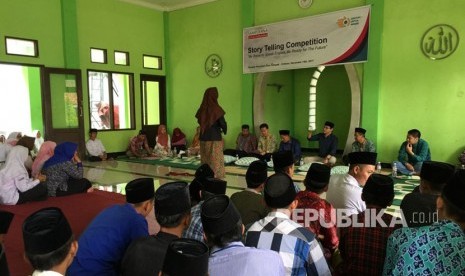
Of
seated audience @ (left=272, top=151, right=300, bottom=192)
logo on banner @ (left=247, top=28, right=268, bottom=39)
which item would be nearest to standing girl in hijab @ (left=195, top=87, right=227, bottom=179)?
seated audience @ (left=272, top=151, right=300, bottom=192)

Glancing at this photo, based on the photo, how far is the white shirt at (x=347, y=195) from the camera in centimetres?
240

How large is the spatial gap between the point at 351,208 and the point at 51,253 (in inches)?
72.7

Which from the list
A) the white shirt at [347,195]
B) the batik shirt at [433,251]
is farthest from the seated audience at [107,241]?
the white shirt at [347,195]

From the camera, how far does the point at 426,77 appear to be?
5.84 m

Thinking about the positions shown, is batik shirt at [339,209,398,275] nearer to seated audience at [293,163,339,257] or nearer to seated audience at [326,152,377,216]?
seated audience at [293,163,339,257]

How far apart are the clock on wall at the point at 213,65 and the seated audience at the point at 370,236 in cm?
704

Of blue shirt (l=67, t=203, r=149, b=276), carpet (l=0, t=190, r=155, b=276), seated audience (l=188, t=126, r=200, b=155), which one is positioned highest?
blue shirt (l=67, t=203, r=149, b=276)

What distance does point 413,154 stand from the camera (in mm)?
5594

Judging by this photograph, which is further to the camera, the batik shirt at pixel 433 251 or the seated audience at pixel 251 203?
the seated audience at pixel 251 203

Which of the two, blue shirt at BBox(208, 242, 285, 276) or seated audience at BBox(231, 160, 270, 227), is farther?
seated audience at BBox(231, 160, 270, 227)

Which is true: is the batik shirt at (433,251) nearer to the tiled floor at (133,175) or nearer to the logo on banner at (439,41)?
the tiled floor at (133,175)

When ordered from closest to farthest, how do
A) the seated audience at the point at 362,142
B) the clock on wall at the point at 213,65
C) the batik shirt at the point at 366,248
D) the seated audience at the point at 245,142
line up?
the batik shirt at the point at 366,248 < the seated audience at the point at 362,142 < the seated audience at the point at 245,142 < the clock on wall at the point at 213,65

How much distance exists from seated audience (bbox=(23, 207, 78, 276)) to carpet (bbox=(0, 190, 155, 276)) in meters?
1.56

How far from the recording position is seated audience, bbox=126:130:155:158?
8.39 m
